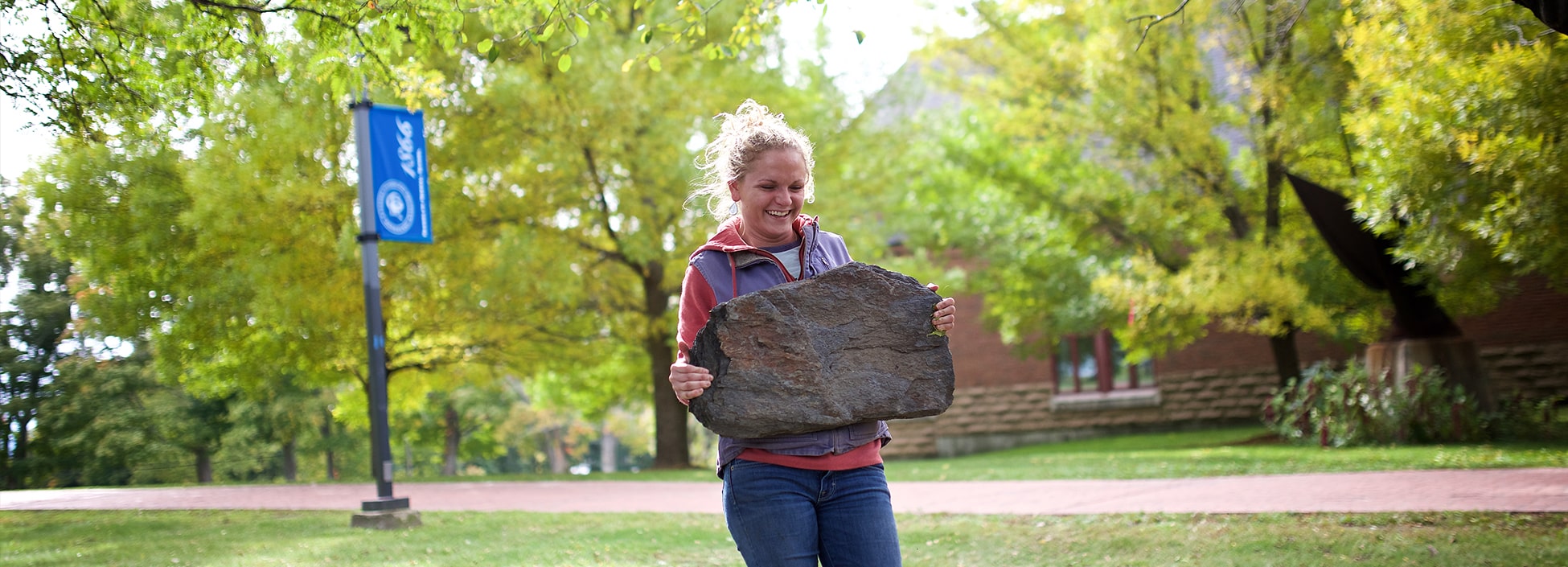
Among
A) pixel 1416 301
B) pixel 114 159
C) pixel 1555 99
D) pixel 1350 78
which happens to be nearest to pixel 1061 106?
pixel 1350 78

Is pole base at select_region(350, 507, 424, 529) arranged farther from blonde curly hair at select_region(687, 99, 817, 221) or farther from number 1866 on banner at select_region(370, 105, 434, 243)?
blonde curly hair at select_region(687, 99, 817, 221)

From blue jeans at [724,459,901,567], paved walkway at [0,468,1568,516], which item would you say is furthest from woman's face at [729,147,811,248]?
paved walkway at [0,468,1568,516]

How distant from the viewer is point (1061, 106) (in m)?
18.0

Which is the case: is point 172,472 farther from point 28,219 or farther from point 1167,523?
point 1167,523

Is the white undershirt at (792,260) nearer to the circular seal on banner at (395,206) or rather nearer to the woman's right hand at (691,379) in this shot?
the woman's right hand at (691,379)

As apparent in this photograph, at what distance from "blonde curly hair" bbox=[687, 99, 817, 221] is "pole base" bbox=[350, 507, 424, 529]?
729cm

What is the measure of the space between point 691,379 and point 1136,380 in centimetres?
2342

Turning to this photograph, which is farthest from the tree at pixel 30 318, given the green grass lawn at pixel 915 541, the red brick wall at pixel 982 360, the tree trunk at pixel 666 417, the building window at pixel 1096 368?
the building window at pixel 1096 368

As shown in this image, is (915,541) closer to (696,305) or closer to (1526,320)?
(696,305)

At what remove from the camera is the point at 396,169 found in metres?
10.2

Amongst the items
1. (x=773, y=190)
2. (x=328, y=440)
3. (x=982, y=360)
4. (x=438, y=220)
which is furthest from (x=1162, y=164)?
(x=328, y=440)

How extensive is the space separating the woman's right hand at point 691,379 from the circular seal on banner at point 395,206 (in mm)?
7964

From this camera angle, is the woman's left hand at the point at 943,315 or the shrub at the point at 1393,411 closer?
the woman's left hand at the point at 943,315

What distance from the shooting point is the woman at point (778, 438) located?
2.82 meters
